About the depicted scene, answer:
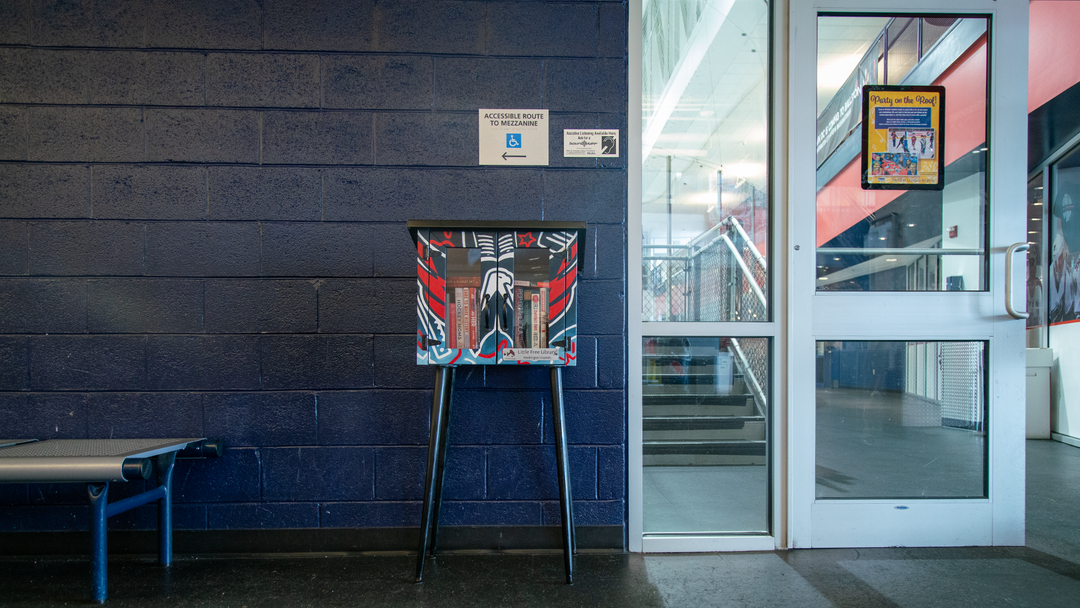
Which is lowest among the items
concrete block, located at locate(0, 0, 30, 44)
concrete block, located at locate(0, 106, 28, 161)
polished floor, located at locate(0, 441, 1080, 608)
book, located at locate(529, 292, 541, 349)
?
polished floor, located at locate(0, 441, 1080, 608)

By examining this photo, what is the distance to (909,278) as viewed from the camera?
86.1 inches

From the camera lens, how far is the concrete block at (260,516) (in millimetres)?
2068

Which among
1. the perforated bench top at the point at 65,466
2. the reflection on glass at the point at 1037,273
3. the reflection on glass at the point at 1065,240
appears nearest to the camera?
the perforated bench top at the point at 65,466

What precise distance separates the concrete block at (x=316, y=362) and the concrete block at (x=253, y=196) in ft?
1.69

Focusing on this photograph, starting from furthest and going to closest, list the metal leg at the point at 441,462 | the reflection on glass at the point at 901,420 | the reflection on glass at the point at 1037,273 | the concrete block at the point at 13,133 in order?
the reflection on glass at the point at 1037,273 → the reflection on glass at the point at 901,420 → the concrete block at the point at 13,133 → the metal leg at the point at 441,462

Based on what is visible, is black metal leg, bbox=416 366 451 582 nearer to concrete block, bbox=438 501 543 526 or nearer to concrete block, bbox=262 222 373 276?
concrete block, bbox=438 501 543 526

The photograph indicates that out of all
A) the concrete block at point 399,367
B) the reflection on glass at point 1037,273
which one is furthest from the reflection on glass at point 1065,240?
the concrete block at point 399,367

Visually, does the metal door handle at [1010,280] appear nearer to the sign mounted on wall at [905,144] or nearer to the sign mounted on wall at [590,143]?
the sign mounted on wall at [905,144]

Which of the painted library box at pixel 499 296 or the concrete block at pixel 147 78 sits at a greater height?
the concrete block at pixel 147 78

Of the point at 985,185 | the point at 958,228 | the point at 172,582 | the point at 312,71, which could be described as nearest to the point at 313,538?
the point at 172,582

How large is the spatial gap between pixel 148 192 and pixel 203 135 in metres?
0.32

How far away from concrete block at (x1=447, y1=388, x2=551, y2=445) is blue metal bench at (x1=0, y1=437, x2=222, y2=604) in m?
1.06

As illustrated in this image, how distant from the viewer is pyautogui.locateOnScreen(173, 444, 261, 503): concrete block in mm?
2068

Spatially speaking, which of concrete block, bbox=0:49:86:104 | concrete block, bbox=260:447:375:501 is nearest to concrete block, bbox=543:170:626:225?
concrete block, bbox=260:447:375:501
